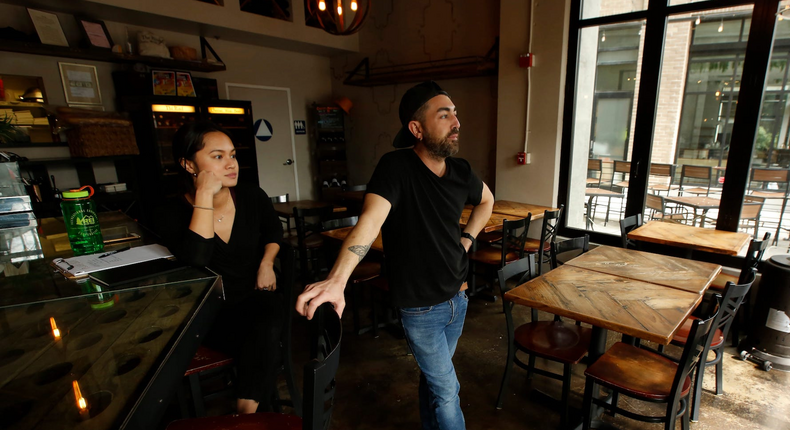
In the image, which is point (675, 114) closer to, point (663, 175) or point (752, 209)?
point (663, 175)

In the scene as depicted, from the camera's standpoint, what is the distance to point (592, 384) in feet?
5.87

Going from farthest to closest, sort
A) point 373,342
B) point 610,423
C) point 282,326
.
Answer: point 373,342 → point 610,423 → point 282,326

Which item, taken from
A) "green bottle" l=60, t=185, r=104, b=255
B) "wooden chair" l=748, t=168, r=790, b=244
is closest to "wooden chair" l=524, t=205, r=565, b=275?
"wooden chair" l=748, t=168, r=790, b=244

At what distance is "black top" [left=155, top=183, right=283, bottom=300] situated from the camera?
156 cm

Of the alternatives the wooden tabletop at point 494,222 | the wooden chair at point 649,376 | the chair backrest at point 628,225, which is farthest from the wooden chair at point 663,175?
the wooden chair at point 649,376

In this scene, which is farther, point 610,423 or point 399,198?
point 610,423

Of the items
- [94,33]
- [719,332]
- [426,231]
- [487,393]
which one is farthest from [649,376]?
[94,33]

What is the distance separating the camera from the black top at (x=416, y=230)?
142 cm

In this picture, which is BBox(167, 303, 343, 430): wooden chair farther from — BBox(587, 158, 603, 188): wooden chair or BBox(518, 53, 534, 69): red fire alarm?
BBox(587, 158, 603, 188): wooden chair

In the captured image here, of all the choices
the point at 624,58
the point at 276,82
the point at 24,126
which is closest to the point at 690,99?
the point at 624,58

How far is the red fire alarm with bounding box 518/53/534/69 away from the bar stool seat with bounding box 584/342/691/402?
299 centimetres

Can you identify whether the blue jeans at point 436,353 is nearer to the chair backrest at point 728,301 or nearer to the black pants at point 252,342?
the black pants at point 252,342

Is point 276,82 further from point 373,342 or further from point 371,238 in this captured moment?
point 371,238

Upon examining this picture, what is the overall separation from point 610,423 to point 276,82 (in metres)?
5.72
